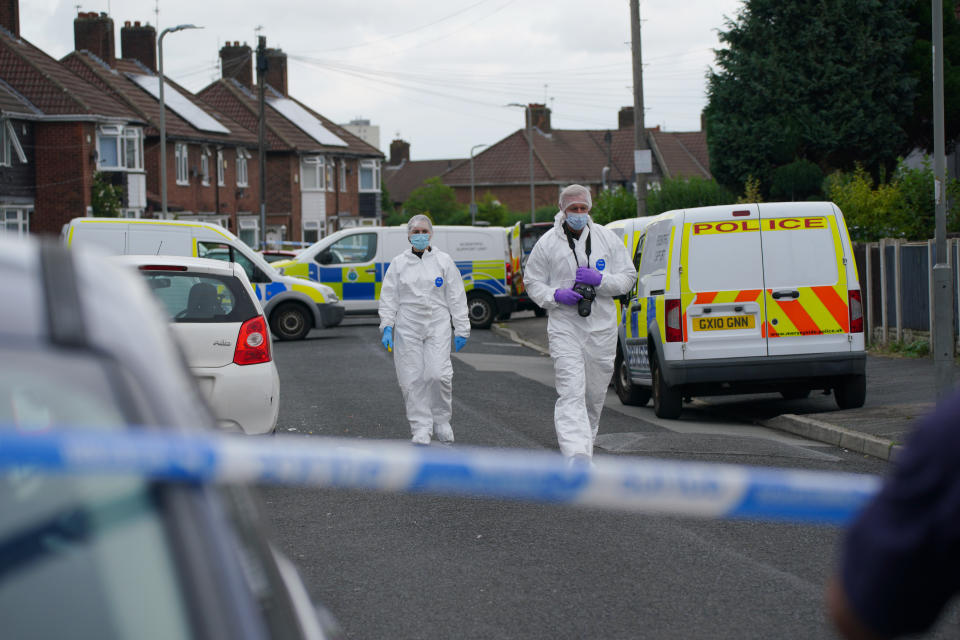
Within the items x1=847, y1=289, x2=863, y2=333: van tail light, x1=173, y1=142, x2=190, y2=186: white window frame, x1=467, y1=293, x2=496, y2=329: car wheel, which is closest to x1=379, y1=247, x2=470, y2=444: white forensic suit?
x1=847, y1=289, x2=863, y2=333: van tail light

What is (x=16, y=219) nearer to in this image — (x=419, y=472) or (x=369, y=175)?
(x=369, y=175)

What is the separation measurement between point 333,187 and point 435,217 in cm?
1084

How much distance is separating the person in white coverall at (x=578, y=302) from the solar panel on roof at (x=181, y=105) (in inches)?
1955

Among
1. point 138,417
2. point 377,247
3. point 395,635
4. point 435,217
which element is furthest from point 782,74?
point 435,217

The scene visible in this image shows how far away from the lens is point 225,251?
22.2m

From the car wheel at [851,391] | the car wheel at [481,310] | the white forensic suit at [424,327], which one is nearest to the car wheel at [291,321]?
the car wheel at [481,310]

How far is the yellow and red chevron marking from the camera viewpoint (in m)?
11.7

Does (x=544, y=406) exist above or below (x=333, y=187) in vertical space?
below

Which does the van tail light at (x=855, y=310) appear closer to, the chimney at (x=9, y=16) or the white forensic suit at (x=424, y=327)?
the white forensic suit at (x=424, y=327)

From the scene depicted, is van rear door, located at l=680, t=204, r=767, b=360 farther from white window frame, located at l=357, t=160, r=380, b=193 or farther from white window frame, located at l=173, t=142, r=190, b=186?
white window frame, located at l=357, t=160, r=380, b=193

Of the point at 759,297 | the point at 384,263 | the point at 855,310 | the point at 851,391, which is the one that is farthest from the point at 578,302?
the point at 384,263

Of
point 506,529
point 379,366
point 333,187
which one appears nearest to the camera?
point 506,529

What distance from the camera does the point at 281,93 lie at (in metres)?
72.9

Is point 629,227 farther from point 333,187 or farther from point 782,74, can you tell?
point 333,187
